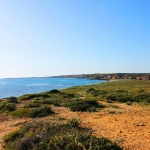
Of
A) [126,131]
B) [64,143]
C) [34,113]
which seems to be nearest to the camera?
[64,143]

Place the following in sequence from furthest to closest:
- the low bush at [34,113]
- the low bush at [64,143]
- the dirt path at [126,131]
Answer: the low bush at [34,113]
the dirt path at [126,131]
the low bush at [64,143]

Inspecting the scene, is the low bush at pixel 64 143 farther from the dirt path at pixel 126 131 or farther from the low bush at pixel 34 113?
the low bush at pixel 34 113

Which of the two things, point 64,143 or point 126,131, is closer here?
point 64,143

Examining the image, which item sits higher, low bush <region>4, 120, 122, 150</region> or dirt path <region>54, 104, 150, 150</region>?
low bush <region>4, 120, 122, 150</region>

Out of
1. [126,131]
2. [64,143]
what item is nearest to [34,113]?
[126,131]

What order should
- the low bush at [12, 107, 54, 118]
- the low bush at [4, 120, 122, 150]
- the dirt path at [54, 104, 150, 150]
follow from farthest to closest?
the low bush at [12, 107, 54, 118] → the dirt path at [54, 104, 150, 150] → the low bush at [4, 120, 122, 150]

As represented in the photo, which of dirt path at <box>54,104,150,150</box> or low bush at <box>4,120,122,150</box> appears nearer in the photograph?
low bush at <box>4,120,122,150</box>

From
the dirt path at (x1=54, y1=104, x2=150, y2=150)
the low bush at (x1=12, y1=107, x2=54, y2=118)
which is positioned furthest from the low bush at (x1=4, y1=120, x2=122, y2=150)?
the low bush at (x1=12, y1=107, x2=54, y2=118)

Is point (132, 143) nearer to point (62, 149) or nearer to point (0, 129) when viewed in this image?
point (62, 149)

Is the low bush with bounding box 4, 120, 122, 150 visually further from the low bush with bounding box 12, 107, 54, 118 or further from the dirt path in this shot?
the low bush with bounding box 12, 107, 54, 118

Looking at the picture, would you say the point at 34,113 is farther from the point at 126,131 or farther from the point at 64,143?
the point at 64,143

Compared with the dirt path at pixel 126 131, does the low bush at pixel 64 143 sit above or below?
above

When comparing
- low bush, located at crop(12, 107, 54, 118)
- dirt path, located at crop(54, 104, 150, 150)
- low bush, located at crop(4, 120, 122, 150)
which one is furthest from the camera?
low bush, located at crop(12, 107, 54, 118)

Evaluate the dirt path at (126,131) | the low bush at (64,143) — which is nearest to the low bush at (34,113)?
the dirt path at (126,131)
